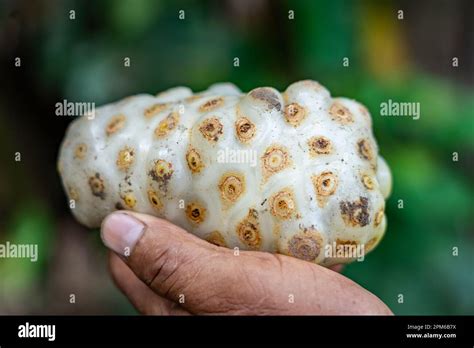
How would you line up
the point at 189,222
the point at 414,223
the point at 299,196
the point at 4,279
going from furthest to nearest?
the point at 4,279, the point at 414,223, the point at 189,222, the point at 299,196

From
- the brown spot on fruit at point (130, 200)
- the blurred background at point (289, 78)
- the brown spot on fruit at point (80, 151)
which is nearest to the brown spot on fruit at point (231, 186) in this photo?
the brown spot on fruit at point (130, 200)

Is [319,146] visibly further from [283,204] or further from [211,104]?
[211,104]

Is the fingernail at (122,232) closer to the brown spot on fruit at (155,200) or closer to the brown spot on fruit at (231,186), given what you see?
the brown spot on fruit at (155,200)

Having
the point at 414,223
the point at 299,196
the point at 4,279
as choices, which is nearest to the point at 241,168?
the point at 299,196

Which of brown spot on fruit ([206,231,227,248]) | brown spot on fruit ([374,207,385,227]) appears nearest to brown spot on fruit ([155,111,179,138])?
brown spot on fruit ([206,231,227,248])

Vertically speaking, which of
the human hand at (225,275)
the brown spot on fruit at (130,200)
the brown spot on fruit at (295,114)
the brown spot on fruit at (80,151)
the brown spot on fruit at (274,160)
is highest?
the brown spot on fruit at (295,114)

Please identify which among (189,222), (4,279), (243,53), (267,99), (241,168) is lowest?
(4,279)
